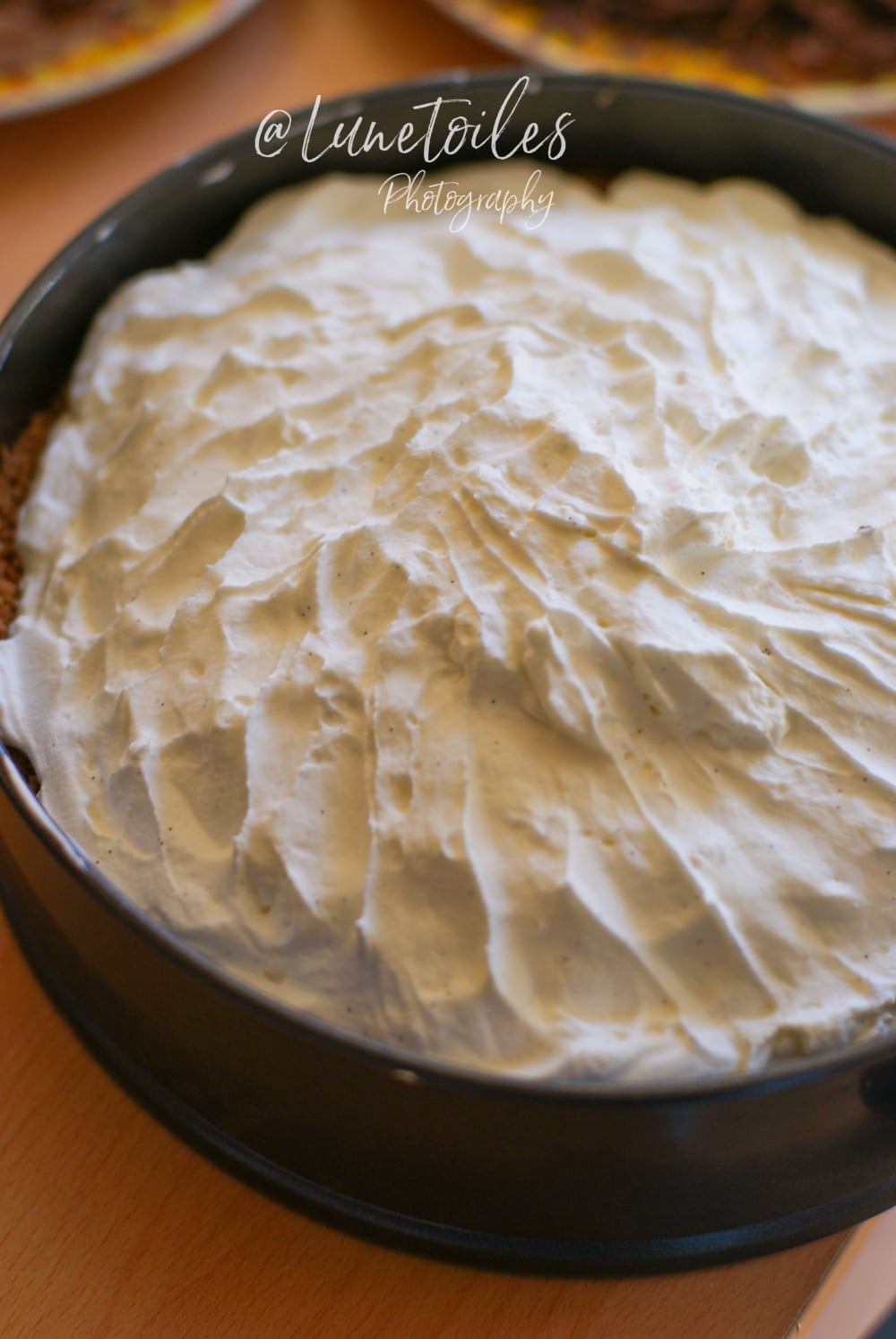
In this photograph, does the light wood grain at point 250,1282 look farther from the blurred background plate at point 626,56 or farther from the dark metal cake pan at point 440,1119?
the blurred background plate at point 626,56

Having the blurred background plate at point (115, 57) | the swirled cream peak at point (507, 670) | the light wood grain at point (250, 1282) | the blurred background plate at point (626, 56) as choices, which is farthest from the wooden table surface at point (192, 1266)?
the blurred background plate at point (626, 56)

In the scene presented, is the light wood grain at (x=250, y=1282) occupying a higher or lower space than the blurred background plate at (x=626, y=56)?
lower

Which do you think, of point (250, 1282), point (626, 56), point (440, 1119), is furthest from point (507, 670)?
point (626, 56)

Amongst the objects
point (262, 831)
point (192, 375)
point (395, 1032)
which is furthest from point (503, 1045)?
point (192, 375)

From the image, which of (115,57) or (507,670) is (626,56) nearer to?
(115,57)

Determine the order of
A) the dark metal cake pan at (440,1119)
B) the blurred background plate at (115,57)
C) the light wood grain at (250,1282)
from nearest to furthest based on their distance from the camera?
the dark metal cake pan at (440,1119), the light wood grain at (250,1282), the blurred background plate at (115,57)

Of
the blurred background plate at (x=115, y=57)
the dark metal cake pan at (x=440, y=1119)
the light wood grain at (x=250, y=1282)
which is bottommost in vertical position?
the light wood grain at (x=250, y=1282)

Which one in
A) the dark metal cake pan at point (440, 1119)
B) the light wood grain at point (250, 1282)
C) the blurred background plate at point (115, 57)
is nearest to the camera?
the dark metal cake pan at point (440, 1119)
